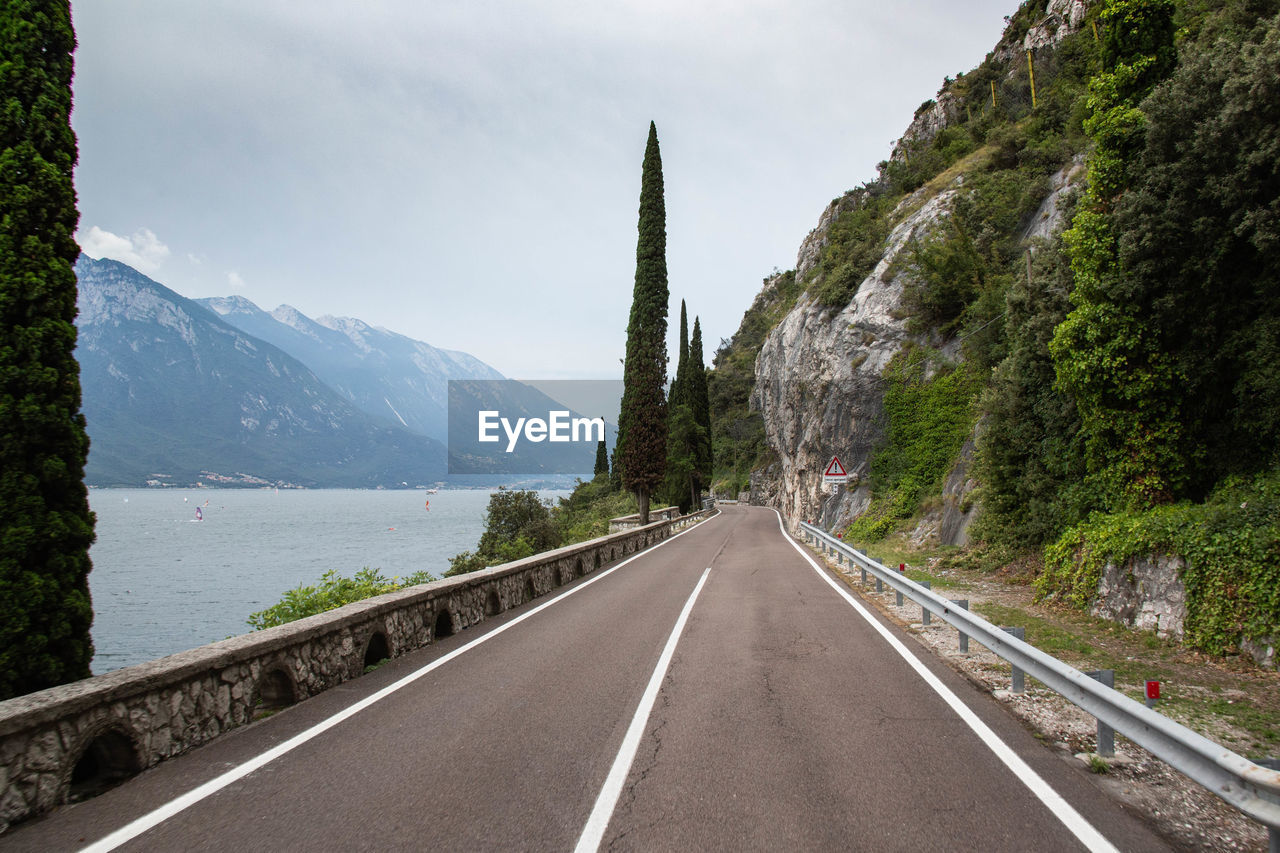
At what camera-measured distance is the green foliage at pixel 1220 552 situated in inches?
270

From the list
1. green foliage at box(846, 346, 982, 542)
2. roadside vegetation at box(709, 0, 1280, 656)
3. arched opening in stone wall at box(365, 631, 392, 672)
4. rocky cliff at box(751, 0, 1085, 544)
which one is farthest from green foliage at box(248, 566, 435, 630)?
green foliage at box(846, 346, 982, 542)

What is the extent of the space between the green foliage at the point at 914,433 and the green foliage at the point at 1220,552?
1385cm

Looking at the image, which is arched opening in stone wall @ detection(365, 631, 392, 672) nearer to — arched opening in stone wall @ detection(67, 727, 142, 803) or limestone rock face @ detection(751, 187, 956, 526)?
arched opening in stone wall @ detection(67, 727, 142, 803)

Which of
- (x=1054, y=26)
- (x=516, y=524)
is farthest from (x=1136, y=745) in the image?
(x=1054, y=26)

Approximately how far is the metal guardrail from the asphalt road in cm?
42

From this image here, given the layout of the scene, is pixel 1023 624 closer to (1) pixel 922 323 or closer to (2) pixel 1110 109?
(2) pixel 1110 109

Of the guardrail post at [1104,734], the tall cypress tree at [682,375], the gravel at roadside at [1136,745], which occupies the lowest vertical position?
the gravel at roadside at [1136,745]

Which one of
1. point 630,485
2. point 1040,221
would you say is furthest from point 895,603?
point 630,485

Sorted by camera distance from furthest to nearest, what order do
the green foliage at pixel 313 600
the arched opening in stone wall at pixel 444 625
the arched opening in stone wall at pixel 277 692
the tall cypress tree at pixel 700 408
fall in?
the tall cypress tree at pixel 700 408
the green foliage at pixel 313 600
the arched opening in stone wall at pixel 444 625
the arched opening in stone wall at pixel 277 692

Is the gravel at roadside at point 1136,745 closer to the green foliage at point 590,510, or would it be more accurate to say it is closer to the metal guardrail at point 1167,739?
the metal guardrail at point 1167,739

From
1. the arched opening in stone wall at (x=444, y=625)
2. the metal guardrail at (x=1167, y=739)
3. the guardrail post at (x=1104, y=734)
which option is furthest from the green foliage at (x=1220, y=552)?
the arched opening in stone wall at (x=444, y=625)

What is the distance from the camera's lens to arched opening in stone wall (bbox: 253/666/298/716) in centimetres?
589

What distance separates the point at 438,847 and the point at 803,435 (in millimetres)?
41043

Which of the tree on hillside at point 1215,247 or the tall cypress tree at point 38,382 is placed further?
the tree on hillside at point 1215,247
